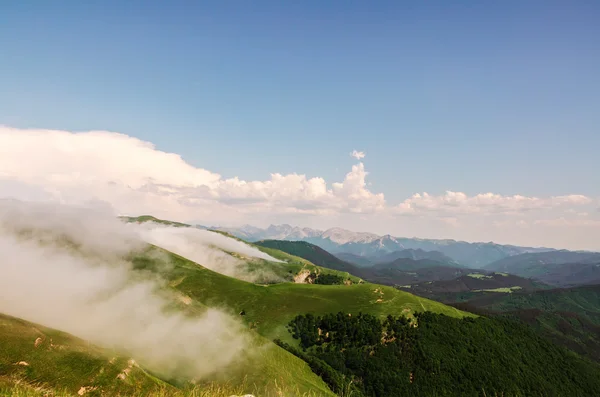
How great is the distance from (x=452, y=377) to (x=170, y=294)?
188 meters

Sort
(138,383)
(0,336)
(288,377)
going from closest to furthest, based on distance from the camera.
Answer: (0,336) < (138,383) < (288,377)

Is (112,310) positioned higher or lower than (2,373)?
lower

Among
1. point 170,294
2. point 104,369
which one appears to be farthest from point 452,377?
point 104,369

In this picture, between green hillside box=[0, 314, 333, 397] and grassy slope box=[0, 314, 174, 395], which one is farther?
grassy slope box=[0, 314, 174, 395]

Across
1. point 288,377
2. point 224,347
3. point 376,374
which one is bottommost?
point 376,374

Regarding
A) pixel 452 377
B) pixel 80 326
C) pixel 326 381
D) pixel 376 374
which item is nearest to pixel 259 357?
pixel 326 381

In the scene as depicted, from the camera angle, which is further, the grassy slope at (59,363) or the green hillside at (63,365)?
the grassy slope at (59,363)

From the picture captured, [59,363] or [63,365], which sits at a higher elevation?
[59,363]

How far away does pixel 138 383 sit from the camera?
287ft

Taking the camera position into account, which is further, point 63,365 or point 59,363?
point 63,365

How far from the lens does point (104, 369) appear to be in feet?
278

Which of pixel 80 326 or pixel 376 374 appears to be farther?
pixel 376 374

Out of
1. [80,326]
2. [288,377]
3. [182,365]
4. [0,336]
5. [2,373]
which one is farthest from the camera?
[80,326]

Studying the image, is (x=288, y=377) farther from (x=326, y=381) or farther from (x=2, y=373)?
(x=2, y=373)
